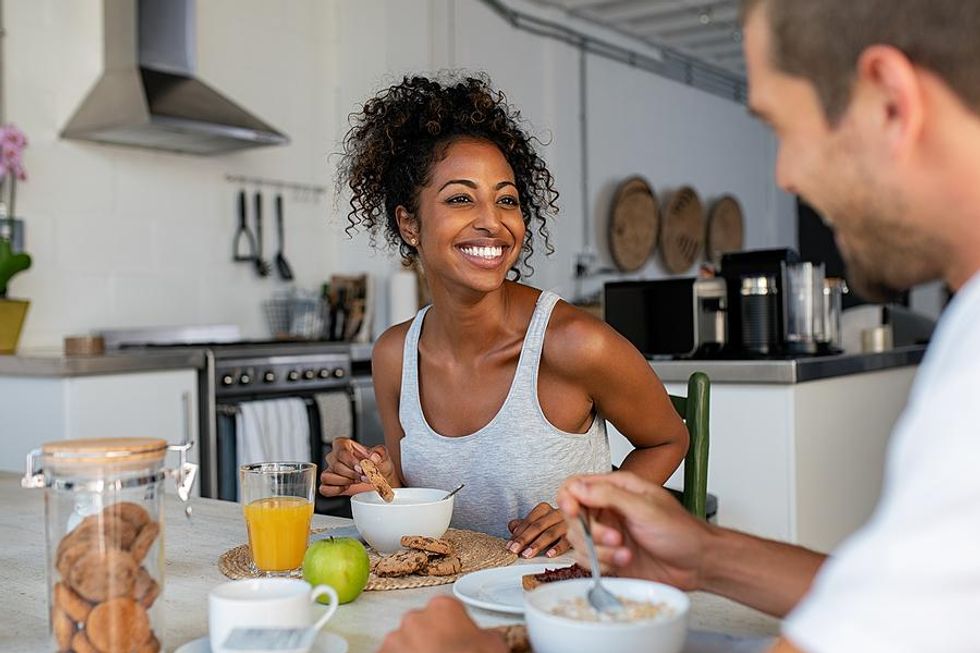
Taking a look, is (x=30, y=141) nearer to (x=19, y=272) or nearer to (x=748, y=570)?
(x=19, y=272)

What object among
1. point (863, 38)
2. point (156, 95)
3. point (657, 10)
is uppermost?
point (657, 10)

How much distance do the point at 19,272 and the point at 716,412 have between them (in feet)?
7.42

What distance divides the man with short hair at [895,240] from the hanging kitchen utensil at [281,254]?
3680 mm

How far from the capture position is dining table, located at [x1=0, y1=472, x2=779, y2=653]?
98 cm

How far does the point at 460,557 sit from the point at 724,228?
22.4 feet

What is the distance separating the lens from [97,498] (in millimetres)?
878

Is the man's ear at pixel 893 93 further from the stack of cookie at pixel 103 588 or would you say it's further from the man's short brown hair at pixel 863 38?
the stack of cookie at pixel 103 588

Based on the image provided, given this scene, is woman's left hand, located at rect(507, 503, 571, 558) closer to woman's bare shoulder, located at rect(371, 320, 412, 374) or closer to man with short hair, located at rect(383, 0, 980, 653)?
man with short hair, located at rect(383, 0, 980, 653)

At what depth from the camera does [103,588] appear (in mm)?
870

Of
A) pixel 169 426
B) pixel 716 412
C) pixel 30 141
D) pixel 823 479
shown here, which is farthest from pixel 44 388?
pixel 823 479

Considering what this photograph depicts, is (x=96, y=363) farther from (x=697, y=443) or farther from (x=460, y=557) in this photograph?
(x=460, y=557)

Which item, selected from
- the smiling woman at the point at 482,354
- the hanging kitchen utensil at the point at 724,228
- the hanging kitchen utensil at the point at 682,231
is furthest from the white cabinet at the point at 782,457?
the hanging kitchen utensil at the point at 724,228

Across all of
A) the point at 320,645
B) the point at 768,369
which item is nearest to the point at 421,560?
the point at 320,645

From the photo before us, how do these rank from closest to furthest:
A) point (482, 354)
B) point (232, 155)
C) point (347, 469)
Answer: point (347, 469) → point (482, 354) → point (232, 155)
